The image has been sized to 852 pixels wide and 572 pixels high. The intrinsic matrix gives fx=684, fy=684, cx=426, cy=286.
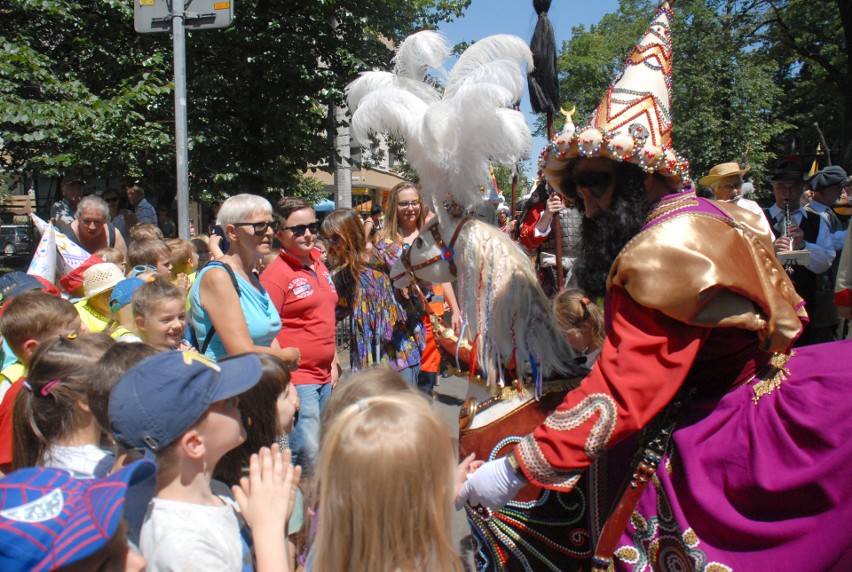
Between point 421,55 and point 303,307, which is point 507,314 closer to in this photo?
point 421,55

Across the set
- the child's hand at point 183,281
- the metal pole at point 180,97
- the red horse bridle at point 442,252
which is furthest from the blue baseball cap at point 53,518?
the metal pole at point 180,97

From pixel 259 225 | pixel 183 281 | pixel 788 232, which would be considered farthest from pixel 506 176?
pixel 259 225

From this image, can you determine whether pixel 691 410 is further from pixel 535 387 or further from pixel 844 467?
pixel 535 387

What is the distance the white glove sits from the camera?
2.06m

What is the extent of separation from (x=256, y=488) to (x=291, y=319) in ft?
7.35

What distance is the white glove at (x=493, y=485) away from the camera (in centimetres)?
206

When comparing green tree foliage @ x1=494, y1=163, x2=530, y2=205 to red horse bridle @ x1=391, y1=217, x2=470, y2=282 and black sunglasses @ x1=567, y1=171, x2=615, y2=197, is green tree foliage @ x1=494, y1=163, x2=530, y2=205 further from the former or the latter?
black sunglasses @ x1=567, y1=171, x2=615, y2=197

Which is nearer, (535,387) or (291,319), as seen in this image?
(535,387)

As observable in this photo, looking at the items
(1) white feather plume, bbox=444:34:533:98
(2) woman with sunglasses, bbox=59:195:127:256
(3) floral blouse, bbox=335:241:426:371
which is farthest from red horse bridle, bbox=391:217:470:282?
(2) woman with sunglasses, bbox=59:195:127:256

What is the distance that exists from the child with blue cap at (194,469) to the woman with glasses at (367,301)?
101 inches

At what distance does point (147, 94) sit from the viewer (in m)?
9.45

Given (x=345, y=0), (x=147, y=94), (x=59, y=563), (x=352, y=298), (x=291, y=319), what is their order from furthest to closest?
(x=345, y=0)
(x=147, y=94)
(x=352, y=298)
(x=291, y=319)
(x=59, y=563)

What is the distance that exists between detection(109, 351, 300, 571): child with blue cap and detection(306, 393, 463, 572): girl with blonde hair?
23cm

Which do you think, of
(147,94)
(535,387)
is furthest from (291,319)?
(147,94)
